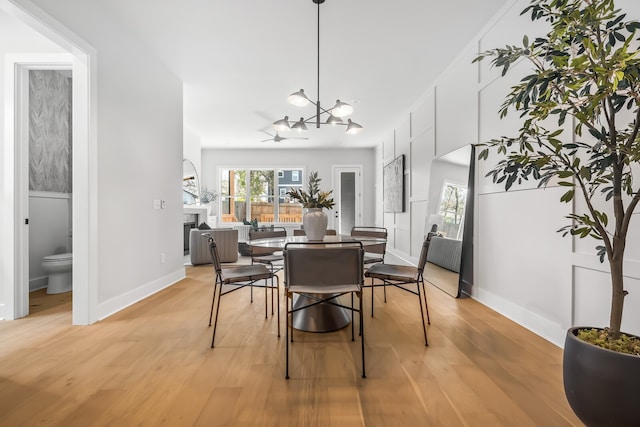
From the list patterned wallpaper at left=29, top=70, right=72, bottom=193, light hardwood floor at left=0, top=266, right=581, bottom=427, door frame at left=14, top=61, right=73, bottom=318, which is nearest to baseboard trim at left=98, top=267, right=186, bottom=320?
light hardwood floor at left=0, top=266, right=581, bottom=427

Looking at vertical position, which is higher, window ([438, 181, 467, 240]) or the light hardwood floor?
window ([438, 181, 467, 240])

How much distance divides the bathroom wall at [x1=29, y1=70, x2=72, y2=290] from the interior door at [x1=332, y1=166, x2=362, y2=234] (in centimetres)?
621

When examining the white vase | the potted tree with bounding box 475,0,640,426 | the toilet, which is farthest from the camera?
the toilet

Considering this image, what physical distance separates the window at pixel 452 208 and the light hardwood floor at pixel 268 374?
3.47ft

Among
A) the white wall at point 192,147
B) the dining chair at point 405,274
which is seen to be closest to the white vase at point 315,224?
the dining chair at point 405,274

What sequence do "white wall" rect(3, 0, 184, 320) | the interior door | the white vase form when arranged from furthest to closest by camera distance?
the interior door → "white wall" rect(3, 0, 184, 320) → the white vase

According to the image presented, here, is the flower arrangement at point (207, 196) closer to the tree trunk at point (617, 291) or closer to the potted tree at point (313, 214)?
the potted tree at point (313, 214)

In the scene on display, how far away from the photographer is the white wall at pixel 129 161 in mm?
2781

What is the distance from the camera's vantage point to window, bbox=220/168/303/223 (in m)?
9.02

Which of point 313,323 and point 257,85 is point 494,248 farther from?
point 257,85

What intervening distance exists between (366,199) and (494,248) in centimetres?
612

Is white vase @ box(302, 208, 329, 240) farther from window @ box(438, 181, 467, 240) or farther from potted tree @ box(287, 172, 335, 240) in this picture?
window @ box(438, 181, 467, 240)

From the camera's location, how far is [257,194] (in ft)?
29.7

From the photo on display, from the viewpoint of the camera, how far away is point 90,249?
2672 millimetres
